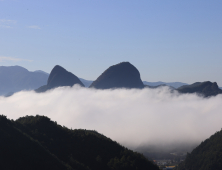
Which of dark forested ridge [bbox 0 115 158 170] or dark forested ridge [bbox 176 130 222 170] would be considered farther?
dark forested ridge [bbox 176 130 222 170]

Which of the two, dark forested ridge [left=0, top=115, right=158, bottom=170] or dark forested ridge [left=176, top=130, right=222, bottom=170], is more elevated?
dark forested ridge [left=0, top=115, right=158, bottom=170]

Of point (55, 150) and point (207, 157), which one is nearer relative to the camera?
point (55, 150)

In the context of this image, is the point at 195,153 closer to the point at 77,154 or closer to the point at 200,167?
the point at 200,167

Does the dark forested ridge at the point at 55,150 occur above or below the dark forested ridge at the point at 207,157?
above

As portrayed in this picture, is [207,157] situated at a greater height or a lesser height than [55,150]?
lesser
